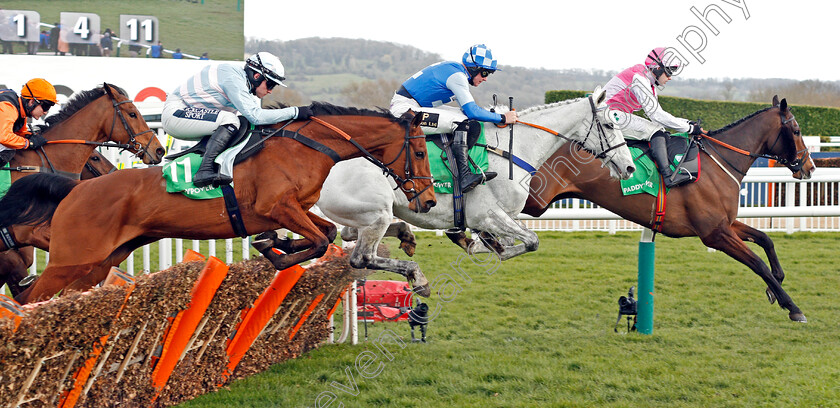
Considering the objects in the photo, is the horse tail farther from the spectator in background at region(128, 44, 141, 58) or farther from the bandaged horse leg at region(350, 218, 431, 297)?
the spectator in background at region(128, 44, 141, 58)

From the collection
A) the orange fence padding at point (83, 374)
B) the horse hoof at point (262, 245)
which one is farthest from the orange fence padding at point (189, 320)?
the horse hoof at point (262, 245)

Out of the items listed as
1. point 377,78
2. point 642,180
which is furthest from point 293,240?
point 377,78

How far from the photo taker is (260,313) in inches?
193

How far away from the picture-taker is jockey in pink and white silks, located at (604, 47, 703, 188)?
636 cm

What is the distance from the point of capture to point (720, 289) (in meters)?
8.23

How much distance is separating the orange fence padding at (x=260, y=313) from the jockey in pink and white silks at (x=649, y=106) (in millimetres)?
2980

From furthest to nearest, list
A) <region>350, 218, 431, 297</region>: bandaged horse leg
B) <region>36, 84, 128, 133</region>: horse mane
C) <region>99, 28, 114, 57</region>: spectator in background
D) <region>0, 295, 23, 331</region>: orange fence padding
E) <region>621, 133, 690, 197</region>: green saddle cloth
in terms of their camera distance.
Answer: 1. <region>99, 28, 114, 57</region>: spectator in background
2. <region>621, 133, 690, 197</region>: green saddle cloth
3. <region>36, 84, 128, 133</region>: horse mane
4. <region>350, 218, 431, 297</region>: bandaged horse leg
5. <region>0, 295, 23, 331</region>: orange fence padding

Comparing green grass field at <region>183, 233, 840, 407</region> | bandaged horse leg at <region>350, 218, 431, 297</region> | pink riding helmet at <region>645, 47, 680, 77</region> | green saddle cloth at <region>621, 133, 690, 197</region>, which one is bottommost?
green grass field at <region>183, 233, 840, 407</region>

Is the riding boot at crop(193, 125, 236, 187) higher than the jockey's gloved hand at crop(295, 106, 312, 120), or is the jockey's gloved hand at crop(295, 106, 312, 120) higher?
the jockey's gloved hand at crop(295, 106, 312, 120)

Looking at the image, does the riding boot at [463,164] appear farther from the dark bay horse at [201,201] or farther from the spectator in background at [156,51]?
the spectator in background at [156,51]

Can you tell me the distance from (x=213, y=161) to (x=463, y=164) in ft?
5.71

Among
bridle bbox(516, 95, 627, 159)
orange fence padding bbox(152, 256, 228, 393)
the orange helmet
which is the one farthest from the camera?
bridle bbox(516, 95, 627, 159)

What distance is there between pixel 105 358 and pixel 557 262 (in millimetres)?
6854

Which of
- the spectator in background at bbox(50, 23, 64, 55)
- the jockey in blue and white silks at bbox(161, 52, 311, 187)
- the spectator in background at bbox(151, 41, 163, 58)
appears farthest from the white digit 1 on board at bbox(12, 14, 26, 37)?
the jockey in blue and white silks at bbox(161, 52, 311, 187)
